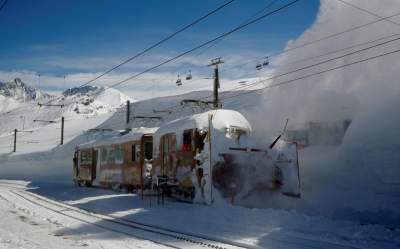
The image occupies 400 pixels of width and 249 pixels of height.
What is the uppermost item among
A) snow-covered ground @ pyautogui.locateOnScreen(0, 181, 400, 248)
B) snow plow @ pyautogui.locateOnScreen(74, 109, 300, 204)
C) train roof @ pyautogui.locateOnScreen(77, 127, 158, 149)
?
train roof @ pyautogui.locateOnScreen(77, 127, 158, 149)

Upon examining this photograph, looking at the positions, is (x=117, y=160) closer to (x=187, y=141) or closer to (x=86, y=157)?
(x=86, y=157)

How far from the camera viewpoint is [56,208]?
15508 mm

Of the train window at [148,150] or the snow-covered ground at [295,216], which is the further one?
the train window at [148,150]

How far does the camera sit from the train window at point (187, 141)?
50.0 feet

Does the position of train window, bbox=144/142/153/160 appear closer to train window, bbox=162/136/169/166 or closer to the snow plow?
the snow plow

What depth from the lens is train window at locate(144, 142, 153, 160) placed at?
19.0 m

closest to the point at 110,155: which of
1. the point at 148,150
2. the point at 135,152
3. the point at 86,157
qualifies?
the point at 135,152

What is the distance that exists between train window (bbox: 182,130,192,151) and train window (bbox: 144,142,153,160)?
3.83 metres

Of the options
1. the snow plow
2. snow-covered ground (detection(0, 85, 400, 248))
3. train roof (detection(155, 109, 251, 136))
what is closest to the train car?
the snow plow

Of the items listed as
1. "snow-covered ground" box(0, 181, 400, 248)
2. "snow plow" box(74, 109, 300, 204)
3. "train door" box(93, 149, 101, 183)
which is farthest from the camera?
"train door" box(93, 149, 101, 183)

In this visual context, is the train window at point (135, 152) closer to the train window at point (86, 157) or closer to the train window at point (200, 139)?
the train window at point (200, 139)

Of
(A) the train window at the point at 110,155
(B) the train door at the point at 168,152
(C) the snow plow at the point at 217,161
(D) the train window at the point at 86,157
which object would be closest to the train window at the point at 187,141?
(C) the snow plow at the point at 217,161

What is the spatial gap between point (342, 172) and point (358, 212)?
582 cm

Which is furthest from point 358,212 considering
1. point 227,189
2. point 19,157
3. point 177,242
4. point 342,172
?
point 19,157
